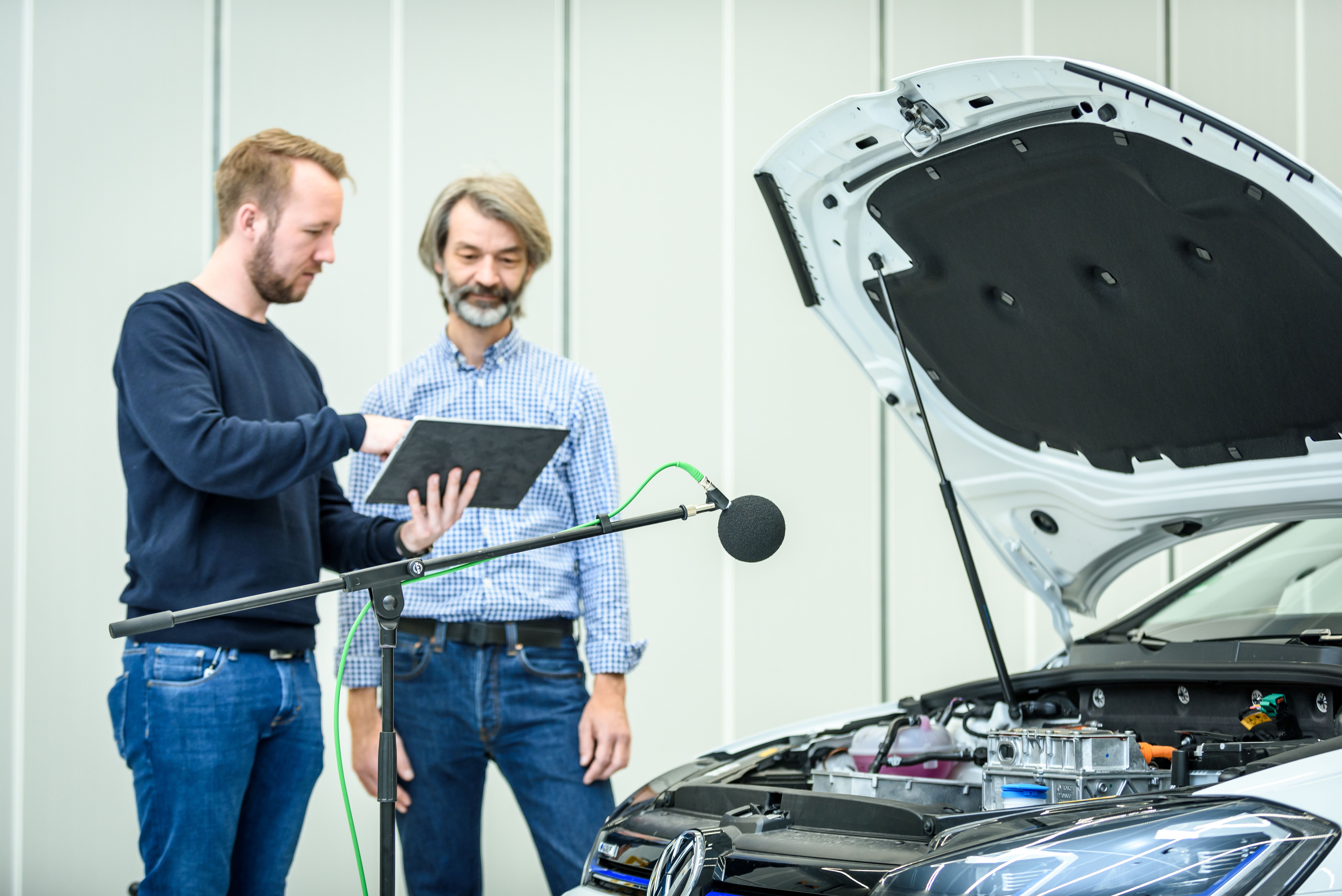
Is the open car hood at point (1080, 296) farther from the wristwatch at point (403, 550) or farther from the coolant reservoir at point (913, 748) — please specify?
the wristwatch at point (403, 550)

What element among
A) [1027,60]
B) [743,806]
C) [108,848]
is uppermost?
[1027,60]

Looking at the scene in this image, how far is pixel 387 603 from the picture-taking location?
1448 mm

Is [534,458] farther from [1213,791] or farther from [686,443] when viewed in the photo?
[686,443]

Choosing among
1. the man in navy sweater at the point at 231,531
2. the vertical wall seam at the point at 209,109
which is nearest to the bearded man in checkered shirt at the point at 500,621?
the man in navy sweater at the point at 231,531

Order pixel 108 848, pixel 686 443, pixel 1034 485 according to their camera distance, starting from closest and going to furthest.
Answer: pixel 1034 485
pixel 108 848
pixel 686 443

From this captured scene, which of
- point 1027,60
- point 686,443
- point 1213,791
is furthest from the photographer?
point 686,443

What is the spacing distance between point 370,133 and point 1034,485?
112 inches

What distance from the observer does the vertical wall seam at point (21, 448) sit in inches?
148

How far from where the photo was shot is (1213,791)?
47.0 inches

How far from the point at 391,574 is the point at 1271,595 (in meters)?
1.62

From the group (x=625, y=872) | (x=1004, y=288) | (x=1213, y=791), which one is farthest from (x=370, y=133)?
(x=1213, y=791)

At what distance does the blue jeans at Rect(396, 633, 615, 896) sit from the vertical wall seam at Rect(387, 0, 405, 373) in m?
1.88

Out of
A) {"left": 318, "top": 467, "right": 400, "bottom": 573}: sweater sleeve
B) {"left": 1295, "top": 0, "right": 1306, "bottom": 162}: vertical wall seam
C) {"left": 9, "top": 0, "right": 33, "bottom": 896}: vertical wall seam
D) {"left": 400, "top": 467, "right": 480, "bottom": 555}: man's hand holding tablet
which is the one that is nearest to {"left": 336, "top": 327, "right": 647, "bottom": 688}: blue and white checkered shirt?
{"left": 318, "top": 467, "right": 400, "bottom": 573}: sweater sleeve

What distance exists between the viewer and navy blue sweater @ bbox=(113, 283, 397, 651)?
188 cm
